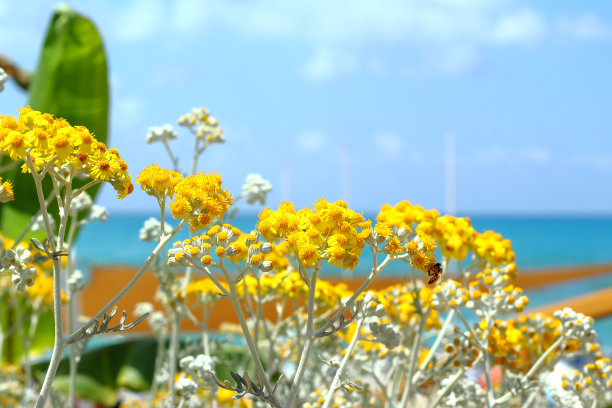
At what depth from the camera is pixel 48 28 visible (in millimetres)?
4656

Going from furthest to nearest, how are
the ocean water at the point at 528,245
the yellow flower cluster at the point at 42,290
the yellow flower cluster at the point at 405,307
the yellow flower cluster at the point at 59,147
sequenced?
the ocean water at the point at 528,245 → the yellow flower cluster at the point at 42,290 → the yellow flower cluster at the point at 405,307 → the yellow flower cluster at the point at 59,147

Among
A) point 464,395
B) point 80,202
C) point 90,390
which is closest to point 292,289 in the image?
point 464,395

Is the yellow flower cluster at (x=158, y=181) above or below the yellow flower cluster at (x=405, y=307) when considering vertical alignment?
above

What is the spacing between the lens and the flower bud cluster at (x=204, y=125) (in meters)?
2.47

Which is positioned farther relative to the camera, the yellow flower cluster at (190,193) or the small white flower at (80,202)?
the small white flower at (80,202)

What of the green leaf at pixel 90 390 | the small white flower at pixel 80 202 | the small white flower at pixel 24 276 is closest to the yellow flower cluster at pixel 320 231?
the small white flower at pixel 24 276

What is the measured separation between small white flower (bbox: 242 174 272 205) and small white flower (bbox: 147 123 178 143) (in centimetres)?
30

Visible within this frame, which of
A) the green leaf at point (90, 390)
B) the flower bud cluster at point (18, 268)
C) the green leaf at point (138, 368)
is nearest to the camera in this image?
the flower bud cluster at point (18, 268)

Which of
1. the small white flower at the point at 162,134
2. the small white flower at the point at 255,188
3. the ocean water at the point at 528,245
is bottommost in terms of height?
the small white flower at the point at 255,188

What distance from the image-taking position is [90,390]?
15.8 ft

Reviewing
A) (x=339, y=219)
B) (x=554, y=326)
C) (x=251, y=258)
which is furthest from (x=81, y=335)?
(x=554, y=326)

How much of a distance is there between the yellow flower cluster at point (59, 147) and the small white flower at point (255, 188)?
88 cm

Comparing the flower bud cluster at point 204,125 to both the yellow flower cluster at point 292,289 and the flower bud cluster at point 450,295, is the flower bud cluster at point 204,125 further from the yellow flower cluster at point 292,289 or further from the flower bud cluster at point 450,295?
the flower bud cluster at point 450,295

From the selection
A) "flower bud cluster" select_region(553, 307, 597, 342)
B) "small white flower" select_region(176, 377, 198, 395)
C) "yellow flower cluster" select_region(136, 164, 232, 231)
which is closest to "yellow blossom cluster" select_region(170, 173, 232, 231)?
"yellow flower cluster" select_region(136, 164, 232, 231)
